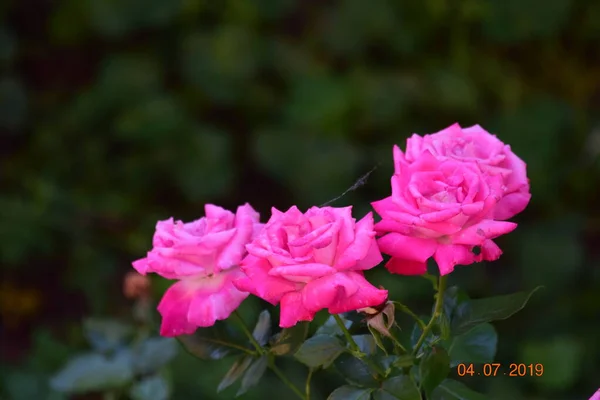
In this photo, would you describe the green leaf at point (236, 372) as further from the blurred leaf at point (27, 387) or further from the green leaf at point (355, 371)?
the blurred leaf at point (27, 387)

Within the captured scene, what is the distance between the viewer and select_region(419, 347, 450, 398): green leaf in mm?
360

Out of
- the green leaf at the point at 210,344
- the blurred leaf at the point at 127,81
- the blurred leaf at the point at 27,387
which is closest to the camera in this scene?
the green leaf at the point at 210,344

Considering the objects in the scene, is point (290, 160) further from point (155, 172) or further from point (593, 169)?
point (593, 169)

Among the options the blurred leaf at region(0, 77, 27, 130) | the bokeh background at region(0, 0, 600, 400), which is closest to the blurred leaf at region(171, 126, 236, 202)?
the bokeh background at region(0, 0, 600, 400)

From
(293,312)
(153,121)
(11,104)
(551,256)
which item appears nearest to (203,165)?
(153,121)

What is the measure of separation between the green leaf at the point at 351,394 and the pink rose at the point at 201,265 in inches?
2.6

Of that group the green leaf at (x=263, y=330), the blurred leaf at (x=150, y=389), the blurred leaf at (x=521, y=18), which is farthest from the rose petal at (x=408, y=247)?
the blurred leaf at (x=521, y=18)

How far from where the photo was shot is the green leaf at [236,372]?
0.43 metres

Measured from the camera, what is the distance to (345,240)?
13.9 inches

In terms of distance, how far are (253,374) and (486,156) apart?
0.56ft

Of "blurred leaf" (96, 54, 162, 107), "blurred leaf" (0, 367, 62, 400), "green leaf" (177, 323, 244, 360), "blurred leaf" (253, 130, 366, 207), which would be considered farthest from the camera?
"blurred leaf" (96, 54, 162, 107)

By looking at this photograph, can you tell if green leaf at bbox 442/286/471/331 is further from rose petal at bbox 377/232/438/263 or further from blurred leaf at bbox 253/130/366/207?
blurred leaf at bbox 253/130/366/207

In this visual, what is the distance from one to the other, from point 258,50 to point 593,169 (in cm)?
66

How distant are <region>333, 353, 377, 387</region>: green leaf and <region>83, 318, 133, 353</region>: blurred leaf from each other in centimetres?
30
